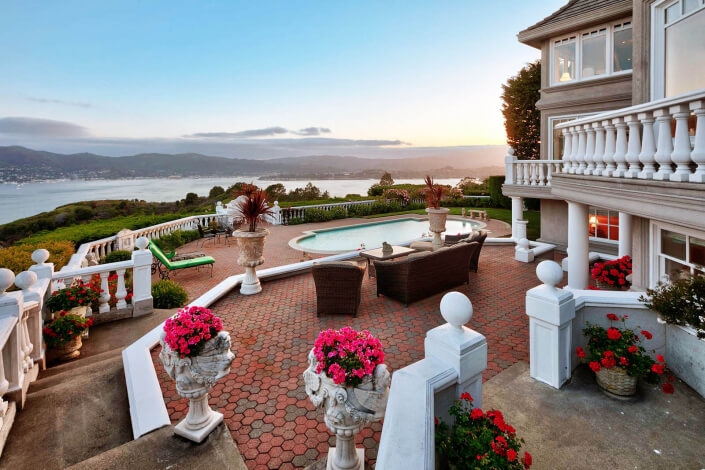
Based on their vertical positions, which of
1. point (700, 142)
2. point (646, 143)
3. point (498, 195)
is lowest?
point (700, 142)

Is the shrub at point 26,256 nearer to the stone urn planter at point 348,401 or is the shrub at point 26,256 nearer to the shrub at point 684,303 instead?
the stone urn planter at point 348,401

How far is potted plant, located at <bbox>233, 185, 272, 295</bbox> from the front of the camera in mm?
6504

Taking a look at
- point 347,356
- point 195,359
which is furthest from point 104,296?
point 347,356

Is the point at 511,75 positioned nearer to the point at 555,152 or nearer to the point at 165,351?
the point at 555,152

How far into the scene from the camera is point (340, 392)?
7.06ft

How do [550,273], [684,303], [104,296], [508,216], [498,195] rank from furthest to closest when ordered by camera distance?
[498,195]
[508,216]
[104,296]
[550,273]
[684,303]

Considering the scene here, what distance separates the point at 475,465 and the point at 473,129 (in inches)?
1031

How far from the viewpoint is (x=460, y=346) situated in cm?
233

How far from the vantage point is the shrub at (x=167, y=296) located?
6508mm

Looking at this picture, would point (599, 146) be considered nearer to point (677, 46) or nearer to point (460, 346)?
point (677, 46)

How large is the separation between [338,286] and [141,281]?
3452 mm

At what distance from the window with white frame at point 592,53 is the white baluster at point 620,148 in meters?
8.55

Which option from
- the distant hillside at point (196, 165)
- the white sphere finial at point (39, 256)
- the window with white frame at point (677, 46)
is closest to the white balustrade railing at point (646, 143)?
the window with white frame at point (677, 46)

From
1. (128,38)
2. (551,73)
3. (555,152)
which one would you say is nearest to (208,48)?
(128,38)
